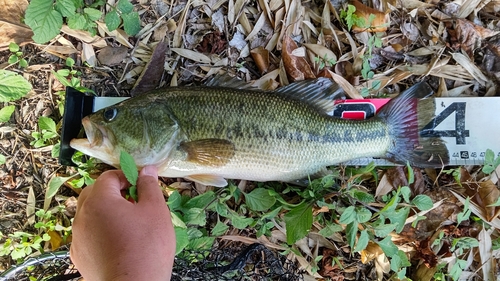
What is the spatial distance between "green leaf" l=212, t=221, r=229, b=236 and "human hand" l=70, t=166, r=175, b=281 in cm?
85

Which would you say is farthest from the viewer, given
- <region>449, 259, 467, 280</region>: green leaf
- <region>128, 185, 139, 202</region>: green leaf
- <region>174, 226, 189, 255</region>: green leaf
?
<region>449, 259, 467, 280</region>: green leaf

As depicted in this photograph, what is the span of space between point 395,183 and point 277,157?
1046mm

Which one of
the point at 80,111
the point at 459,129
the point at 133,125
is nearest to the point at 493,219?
the point at 459,129

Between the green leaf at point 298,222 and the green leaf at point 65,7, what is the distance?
7.11 ft

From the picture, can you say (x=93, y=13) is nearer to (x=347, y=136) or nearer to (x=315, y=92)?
(x=315, y=92)

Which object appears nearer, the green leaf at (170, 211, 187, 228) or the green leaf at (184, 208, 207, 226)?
the green leaf at (170, 211, 187, 228)

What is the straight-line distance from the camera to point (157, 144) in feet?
8.22

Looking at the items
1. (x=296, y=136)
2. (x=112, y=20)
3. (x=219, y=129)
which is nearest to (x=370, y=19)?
(x=296, y=136)

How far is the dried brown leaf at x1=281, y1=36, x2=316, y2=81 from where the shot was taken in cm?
305

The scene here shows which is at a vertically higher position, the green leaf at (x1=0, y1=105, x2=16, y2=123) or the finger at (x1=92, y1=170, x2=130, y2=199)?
the green leaf at (x1=0, y1=105, x2=16, y2=123)

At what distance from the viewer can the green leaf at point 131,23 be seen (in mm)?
2951

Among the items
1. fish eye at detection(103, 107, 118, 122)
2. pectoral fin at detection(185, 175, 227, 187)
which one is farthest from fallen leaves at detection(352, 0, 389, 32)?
fish eye at detection(103, 107, 118, 122)

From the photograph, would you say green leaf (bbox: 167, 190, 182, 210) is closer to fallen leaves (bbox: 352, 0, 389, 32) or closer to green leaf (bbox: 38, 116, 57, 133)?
green leaf (bbox: 38, 116, 57, 133)

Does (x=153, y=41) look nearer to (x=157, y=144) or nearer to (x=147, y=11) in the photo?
(x=147, y=11)
